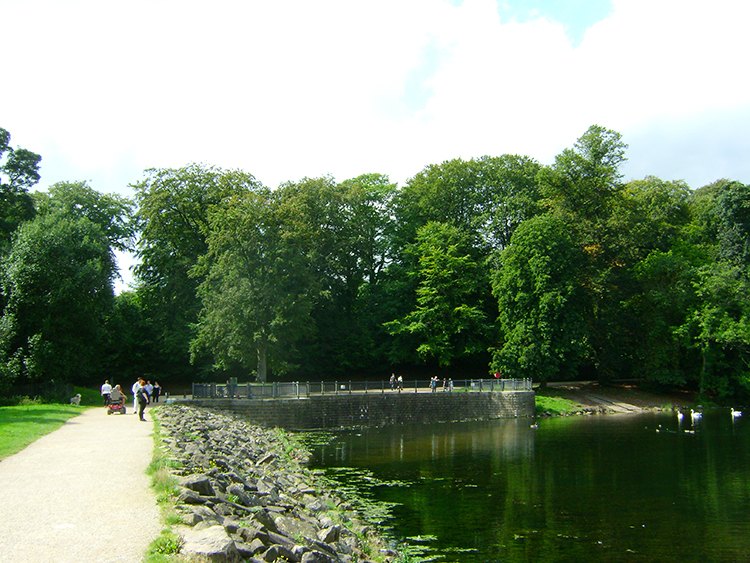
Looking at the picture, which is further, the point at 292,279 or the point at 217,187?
the point at 217,187

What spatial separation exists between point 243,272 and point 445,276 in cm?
1853

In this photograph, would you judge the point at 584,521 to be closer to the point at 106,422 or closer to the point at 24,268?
the point at 106,422

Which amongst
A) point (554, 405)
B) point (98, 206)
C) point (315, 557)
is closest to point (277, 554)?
point (315, 557)

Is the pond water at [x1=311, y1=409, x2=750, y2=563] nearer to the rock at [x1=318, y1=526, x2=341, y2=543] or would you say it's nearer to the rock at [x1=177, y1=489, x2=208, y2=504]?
the rock at [x1=318, y1=526, x2=341, y2=543]

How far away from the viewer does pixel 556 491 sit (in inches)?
750

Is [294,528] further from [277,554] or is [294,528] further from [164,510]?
[277,554]

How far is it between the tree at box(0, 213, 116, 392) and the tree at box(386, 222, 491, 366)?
2534 cm

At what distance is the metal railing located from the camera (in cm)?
3525

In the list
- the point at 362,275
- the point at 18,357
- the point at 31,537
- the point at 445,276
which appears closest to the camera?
the point at 31,537

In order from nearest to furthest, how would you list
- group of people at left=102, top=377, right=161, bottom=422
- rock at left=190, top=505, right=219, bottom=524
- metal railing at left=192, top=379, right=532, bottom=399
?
rock at left=190, top=505, right=219, bottom=524, group of people at left=102, top=377, right=161, bottom=422, metal railing at left=192, top=379, right=532, bottom=399

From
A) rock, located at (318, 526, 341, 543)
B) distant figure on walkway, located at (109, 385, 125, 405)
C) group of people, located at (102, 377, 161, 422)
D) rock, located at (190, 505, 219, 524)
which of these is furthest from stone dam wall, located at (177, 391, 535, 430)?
rock, located at (190, 505, 219, 524)

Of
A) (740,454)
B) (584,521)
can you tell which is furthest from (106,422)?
(740,454)

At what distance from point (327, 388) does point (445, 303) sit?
58.0ft

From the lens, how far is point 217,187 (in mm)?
49500
